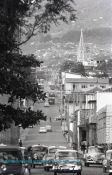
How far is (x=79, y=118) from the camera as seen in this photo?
110000mm

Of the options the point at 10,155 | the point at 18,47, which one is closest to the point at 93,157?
the point at 18,47

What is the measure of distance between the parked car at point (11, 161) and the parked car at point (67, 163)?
10782 millimetres

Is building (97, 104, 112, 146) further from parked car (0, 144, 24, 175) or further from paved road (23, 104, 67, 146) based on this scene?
parked car (0, 144, 24, 175)

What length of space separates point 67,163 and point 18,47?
11355 millimetres

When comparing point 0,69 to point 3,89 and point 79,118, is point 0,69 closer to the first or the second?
point 3,89

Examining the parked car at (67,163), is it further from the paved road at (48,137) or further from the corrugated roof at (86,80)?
the corrugated roof at (86,80)

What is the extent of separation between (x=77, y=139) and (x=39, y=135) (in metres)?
9.07

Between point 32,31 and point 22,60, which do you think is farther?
point 32,31


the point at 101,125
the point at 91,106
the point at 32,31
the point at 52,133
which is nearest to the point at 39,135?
the point at 52,133

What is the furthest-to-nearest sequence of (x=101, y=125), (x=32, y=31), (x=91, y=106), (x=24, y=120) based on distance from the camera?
(x=91, y=106)
(x=101, y=125)
(x=32, y=31)
(x=24, y=120)

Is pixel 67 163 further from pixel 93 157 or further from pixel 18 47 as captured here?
pixel 93 157

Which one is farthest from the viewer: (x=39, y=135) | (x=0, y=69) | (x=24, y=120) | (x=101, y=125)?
(x=39, y=135)

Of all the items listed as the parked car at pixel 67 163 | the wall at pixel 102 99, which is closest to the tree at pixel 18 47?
the parked car at pixel 67 163

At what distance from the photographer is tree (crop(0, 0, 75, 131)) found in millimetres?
26469
